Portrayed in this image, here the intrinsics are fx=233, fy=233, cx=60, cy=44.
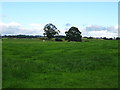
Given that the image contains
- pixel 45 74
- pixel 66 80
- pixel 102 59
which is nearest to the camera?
pixel 66 80

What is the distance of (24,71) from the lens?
15375 millimetres

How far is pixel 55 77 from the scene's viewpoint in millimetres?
14102

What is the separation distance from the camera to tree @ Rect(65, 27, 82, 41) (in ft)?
232

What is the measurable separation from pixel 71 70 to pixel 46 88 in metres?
4.33

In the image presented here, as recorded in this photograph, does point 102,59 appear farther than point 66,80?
Yes

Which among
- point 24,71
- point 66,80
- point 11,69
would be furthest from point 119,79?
point 11,69

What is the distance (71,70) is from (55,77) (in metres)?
2.23

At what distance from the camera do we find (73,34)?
72.5 metres

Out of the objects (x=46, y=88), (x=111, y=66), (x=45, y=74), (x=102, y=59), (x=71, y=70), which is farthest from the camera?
(x=102, y=59)

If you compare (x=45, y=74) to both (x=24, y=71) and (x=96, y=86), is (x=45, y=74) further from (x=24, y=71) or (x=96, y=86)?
(x=96, y=86)

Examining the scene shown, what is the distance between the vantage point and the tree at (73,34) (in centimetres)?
7062

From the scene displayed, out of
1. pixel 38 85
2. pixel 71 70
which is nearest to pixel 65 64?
pixel 71 70

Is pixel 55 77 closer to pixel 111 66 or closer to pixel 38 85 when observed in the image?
pixel 38 85

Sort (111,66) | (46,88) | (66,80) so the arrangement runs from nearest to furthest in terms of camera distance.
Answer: (46,88)
(66,80)
(111,66)
